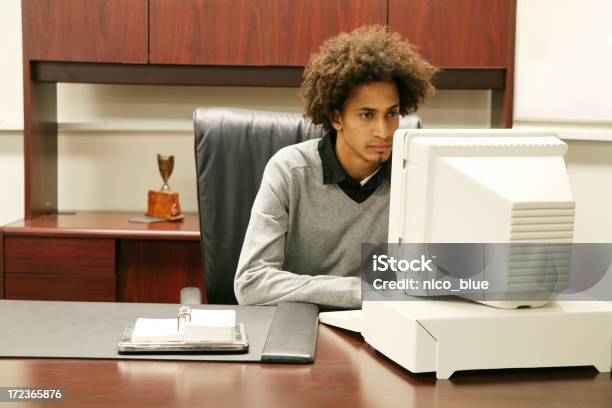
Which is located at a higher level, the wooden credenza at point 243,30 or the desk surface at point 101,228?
the wooden credenza at point 243,30

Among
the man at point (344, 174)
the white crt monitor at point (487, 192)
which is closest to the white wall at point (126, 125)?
the man at point (344, 174)

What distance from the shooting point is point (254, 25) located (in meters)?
2.94

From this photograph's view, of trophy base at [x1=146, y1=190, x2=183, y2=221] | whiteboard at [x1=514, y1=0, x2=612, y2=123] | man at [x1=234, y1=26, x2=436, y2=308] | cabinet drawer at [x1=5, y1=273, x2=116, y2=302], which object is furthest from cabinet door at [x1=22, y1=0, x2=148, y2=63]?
whiteboard at [x1=514, y1=0, x2=612, y2=123]

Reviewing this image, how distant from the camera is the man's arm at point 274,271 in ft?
5.32

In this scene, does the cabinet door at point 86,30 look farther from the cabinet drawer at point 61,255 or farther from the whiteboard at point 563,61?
the whiteboard at point 563,61

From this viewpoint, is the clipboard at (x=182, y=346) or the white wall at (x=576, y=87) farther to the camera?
the white wall at (x=576, y=87)

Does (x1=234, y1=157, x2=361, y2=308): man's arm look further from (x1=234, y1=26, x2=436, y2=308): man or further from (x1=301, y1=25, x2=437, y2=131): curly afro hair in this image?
(x1=301, y1=25, x2=437, y2=131): curly afro hair

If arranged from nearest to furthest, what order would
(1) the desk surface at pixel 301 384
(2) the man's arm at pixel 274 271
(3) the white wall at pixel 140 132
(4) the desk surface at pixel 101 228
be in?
(1) the desk surface at pixel 301 384, (2) the man's arm at pixel 274 271, (4) the desk surface at pixel 101 228, (3) the white wall at pixel 140 132

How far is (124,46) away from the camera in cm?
296

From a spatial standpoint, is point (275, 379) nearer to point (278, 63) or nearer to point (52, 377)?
point (52, 377)

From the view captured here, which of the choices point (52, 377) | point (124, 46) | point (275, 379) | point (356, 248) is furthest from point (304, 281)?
point (124, 46)

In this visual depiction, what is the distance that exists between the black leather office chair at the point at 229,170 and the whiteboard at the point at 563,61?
1141 millimetres

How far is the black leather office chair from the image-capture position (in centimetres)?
221

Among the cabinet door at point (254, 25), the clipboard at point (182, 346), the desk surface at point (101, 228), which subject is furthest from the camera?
the cabinet door at point (254, 25)
